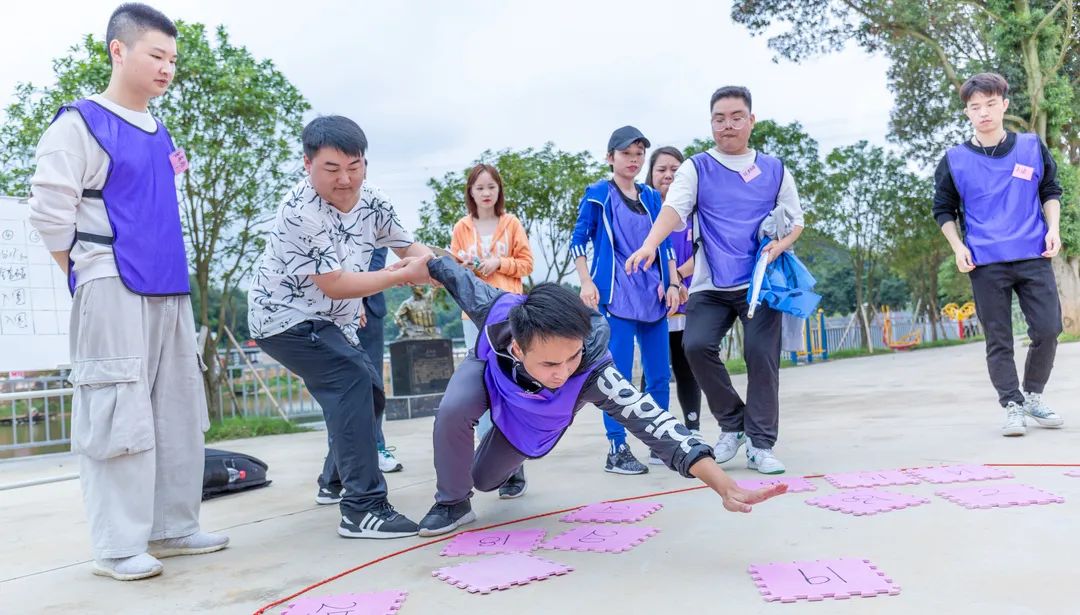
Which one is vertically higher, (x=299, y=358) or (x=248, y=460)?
(x=299, y=358)

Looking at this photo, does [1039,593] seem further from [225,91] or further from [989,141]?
[225,91]

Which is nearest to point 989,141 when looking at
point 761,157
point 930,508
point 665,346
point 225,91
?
point 761,157

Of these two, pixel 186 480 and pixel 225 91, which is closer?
pixel 186 480

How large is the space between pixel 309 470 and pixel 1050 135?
46.2 ft

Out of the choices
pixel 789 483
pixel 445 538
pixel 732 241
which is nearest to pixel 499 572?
pixel 445 538

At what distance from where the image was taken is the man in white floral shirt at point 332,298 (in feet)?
8.90

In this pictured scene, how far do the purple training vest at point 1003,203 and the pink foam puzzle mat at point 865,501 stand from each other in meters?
1.83

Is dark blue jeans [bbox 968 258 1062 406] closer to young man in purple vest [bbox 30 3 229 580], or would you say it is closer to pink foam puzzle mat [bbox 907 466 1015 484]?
pink foam puzzle mat [bbox 907 466 1015 484]

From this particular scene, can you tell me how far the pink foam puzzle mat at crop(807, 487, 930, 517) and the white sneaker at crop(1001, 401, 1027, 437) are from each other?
1.39m

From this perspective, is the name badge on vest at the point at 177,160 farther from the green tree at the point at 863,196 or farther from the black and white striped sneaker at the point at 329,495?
the green tree at the point at 863,196

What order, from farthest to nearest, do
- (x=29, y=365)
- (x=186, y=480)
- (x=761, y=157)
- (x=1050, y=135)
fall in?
1. (x=1050, y=135)
2. (x=29, y=365)
3. (x=761, y=157)
4. (x=186, y=480)

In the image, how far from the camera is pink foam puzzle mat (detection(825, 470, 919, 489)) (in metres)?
2.96

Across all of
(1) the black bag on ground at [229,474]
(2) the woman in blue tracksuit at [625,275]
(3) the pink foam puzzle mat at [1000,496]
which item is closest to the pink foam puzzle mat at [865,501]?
(3) the pink foam puzzle mat at [1000,496]

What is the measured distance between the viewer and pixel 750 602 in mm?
1831
